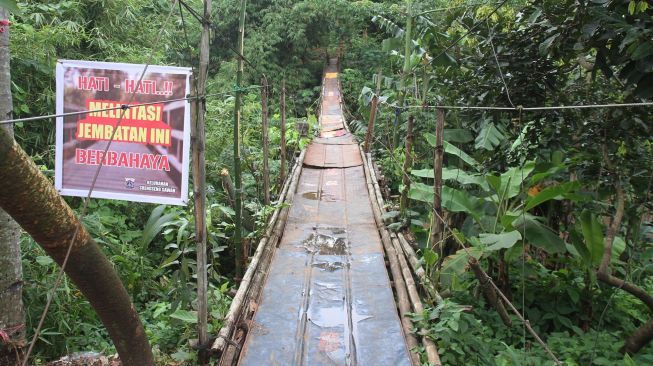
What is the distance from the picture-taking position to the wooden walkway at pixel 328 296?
2.69 metres

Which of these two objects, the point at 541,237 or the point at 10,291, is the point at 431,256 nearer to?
the point at 541,237

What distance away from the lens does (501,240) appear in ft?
9.48

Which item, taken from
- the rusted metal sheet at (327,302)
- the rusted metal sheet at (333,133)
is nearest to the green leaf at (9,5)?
the rusted metal sheet at (327,302)

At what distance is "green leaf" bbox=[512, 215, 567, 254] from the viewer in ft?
10.5

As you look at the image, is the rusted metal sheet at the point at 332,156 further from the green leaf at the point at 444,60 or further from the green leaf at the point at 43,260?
the green leaf at the point at 43,260

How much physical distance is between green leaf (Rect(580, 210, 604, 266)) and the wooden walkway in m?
1.33

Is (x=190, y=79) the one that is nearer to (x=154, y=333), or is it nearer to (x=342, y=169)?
(x=154, y=333)

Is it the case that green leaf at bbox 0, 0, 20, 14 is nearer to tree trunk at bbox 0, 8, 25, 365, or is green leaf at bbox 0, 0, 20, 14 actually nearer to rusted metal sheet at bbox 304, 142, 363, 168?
tree trunk at bbox 0, 8, 25, 365

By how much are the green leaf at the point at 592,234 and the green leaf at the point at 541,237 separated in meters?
0.16

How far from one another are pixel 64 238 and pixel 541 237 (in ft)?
9.57

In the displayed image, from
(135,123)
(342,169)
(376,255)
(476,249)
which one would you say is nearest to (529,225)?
(476,249)

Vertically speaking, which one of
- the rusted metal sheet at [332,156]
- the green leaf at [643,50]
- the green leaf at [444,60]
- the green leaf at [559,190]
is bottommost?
the rusted metal sheet at [332,156]

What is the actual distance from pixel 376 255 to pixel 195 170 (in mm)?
2286

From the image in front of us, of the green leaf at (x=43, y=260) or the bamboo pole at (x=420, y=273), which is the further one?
the green leaf at (x=43, y=260)
